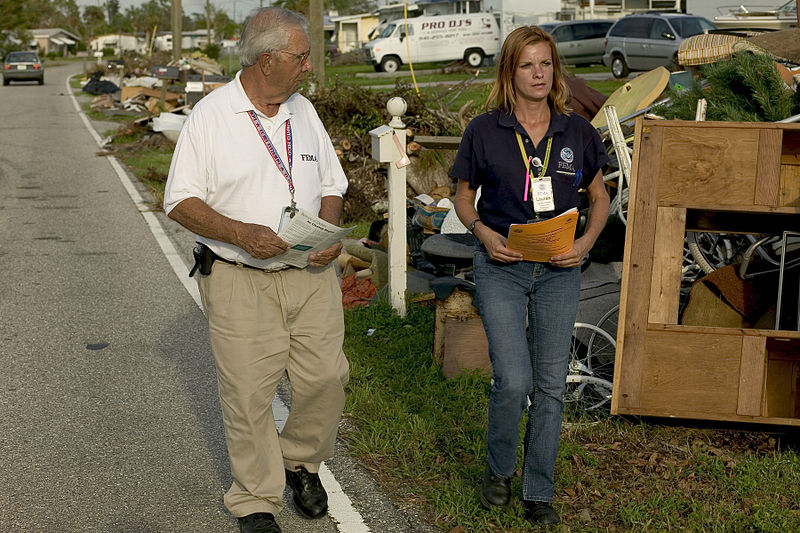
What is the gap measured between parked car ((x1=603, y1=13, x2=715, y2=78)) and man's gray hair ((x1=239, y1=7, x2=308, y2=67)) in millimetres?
27965

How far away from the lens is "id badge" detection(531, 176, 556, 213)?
13.3 ft

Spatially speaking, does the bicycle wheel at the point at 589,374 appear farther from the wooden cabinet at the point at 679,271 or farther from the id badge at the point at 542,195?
the id badge at the point at 542,195

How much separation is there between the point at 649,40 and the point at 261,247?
28858 millimetres

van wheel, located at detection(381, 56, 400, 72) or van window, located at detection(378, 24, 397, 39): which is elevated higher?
van window, located at detection(378, 24, 397, 39)

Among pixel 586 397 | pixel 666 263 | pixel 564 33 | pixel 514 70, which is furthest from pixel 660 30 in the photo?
pixel 514 70

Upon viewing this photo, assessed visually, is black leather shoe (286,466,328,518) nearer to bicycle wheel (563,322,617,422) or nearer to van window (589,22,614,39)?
bicycle wheel (563,322,617,422)

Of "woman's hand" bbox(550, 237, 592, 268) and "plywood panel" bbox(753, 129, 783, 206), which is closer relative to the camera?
"woman's hand" bbox(550, 237, 592, 268)

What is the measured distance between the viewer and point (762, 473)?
474cm

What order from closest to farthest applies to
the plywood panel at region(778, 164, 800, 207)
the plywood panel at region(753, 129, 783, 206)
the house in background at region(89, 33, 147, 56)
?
1. the plywood panel at region(753, 129, 783, 206)
2. the plywood panel at region(778, 164, 800, 207)
3. the house in background at region(89, 33, 147, 56)

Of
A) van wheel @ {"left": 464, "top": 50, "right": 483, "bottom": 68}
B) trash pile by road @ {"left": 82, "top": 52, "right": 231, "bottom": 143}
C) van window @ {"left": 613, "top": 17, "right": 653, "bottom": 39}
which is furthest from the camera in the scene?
van wheel @ {"left": 464, "top": 50, "right": 483, "bottom": 68}

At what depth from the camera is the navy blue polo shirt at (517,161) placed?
4129 mm

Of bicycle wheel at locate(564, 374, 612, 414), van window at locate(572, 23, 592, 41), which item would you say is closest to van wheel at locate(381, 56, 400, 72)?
van window at locate(572, 23, 592, 41)

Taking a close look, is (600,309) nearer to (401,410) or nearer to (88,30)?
(401,410)

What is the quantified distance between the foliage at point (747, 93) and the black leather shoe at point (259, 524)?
3.81 m
